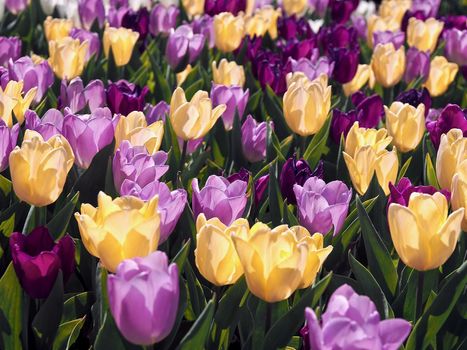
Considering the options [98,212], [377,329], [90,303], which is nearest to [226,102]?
[90,303]

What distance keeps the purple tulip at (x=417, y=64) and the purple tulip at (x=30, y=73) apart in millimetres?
1555

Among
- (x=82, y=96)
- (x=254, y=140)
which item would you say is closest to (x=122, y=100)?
(x=82, y=96)

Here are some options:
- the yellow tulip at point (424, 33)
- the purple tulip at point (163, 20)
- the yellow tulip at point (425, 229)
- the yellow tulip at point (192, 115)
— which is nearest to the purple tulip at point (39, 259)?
the yellow tulip at point (425, 229)

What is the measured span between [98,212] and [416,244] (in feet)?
2.02

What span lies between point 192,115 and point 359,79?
1231 mm

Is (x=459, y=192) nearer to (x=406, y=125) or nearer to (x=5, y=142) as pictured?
(x=406, y=125)

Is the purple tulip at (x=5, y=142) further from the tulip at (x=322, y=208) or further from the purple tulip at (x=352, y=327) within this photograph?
the purple tulip at (x=352, y=327)

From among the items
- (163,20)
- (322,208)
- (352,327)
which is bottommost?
(163,20)

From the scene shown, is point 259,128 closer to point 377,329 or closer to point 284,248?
point 284,248

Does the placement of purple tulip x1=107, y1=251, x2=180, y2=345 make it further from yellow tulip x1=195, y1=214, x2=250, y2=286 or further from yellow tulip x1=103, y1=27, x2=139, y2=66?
yellow tulip x1=103, y1=27, x2=139, y2=66

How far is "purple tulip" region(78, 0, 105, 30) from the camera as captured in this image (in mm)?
4129

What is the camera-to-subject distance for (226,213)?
69.9 inches

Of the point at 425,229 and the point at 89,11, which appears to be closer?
the point at 425,229

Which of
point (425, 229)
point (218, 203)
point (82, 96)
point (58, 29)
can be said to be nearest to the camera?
point (425, 229)
